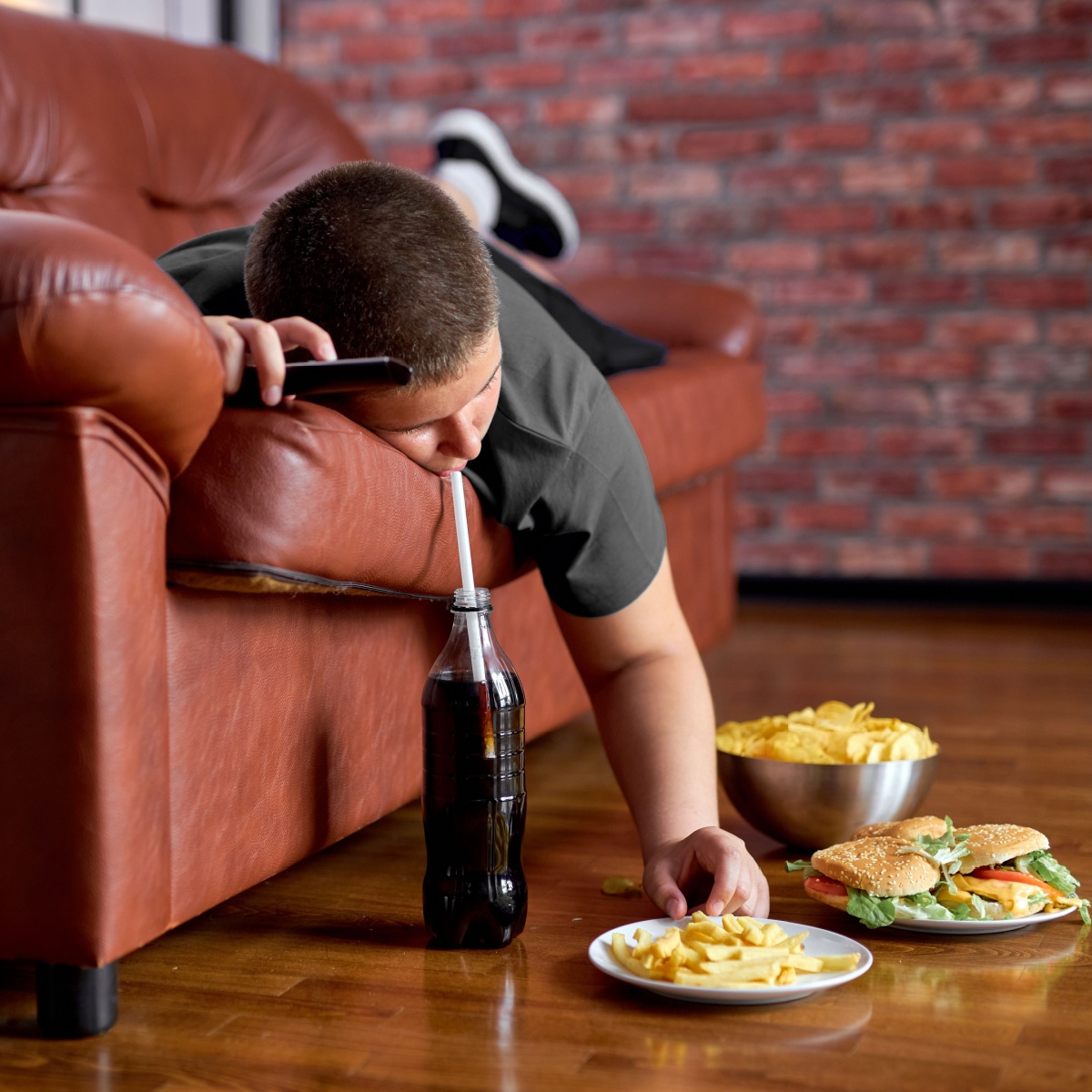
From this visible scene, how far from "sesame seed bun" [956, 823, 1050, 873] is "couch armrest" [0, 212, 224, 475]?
2.31 ft

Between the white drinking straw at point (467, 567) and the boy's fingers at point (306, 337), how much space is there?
0.18m

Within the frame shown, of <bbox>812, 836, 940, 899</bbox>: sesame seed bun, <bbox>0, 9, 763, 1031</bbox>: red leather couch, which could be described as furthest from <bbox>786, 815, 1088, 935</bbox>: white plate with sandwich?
<bbox>0, 9, 763, 1031</bbox>: red leather couch

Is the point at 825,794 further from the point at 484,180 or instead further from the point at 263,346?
the point at 484,180

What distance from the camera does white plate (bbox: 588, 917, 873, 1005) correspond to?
1.01m

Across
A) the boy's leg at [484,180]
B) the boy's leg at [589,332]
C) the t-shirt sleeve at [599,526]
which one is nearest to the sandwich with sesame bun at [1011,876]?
the t-shirt sleeve at [599,526]

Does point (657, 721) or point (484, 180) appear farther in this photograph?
point (484, 180)

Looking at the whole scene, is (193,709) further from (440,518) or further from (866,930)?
(866,930)

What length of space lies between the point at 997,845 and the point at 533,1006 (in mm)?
408

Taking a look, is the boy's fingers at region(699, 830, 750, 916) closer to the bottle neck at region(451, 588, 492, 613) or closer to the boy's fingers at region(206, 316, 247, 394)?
the bottle neck at region(451, 588, 492, 613)

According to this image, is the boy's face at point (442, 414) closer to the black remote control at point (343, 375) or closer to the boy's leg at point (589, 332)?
the black remote control at point (343, 375)

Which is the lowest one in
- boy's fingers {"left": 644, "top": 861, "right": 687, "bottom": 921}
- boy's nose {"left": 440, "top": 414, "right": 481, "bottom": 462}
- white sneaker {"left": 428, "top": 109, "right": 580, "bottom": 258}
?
boy's fingers {"left": 644, "top": 861, "right": 687, "bottom": 921}

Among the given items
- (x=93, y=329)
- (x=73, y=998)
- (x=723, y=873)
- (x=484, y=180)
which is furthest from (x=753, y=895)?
(x=484, y=180)

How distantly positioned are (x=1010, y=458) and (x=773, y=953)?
7.10ft

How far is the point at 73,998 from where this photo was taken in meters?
0.99
